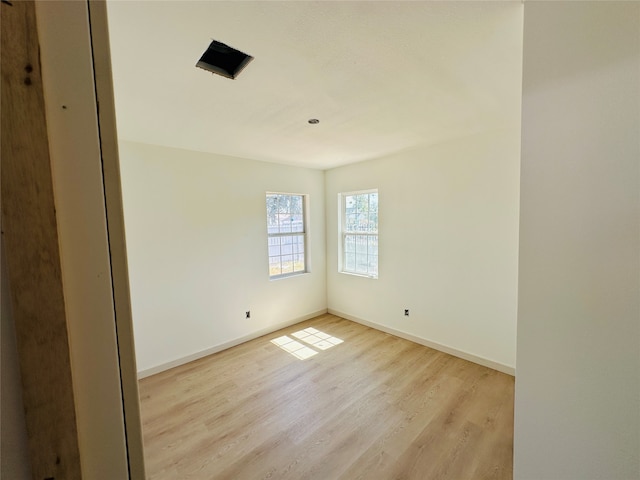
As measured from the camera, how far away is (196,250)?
303 cm

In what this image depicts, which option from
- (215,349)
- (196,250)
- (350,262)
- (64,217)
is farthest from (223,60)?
(350,262)

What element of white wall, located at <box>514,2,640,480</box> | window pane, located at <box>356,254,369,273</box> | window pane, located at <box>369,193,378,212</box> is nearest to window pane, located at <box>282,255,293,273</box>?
window pane, located at <box>356,254,369,273</box>

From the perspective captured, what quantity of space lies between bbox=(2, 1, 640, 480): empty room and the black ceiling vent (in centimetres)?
1

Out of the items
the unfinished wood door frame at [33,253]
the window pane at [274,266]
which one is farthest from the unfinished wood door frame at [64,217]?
the window pane at [274,266]

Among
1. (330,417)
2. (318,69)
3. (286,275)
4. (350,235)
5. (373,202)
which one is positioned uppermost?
(318,69)

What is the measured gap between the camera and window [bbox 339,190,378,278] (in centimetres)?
378

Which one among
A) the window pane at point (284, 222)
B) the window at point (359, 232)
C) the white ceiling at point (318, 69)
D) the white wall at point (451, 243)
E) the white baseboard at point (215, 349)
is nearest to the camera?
the white ceiling at point (318, 69)

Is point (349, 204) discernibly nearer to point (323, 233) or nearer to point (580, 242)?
point (323, 233)

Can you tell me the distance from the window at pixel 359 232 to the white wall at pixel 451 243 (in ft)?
0.51

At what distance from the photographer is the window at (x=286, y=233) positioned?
3.80 metres

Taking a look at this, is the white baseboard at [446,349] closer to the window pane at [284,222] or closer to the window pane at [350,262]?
the window pane at [350,262]

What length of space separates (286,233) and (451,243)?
2265mm

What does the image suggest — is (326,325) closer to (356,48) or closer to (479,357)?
(479,357)

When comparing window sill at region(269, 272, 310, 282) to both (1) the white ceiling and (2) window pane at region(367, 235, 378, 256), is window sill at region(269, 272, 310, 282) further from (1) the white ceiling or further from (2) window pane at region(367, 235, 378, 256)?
(1) the white ceiling
